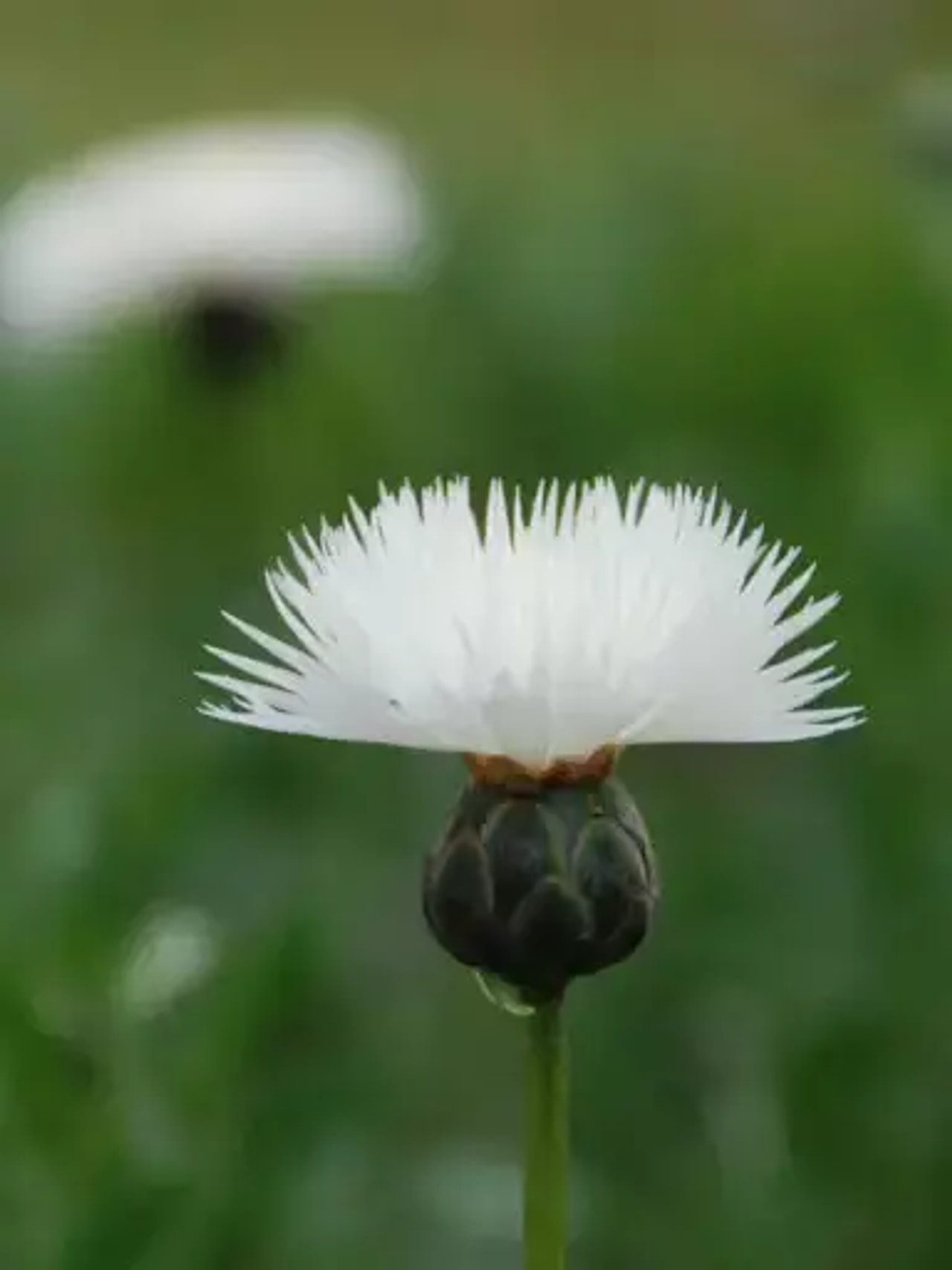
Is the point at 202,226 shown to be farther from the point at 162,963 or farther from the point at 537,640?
the point at 537,640

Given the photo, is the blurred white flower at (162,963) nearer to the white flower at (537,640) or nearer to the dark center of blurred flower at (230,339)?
Result: the white flower at (537,640)

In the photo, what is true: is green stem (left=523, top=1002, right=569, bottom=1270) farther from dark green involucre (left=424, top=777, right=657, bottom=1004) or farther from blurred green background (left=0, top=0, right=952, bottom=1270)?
blurred green background (left=0, top=0, right=952, bottom=1270)

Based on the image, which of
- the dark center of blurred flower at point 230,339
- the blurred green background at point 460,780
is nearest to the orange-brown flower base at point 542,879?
the blurred green background at point 460,780

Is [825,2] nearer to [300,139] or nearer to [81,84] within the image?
[300,139]

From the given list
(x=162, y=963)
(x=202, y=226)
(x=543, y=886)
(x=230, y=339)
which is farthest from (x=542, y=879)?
(x=202, y=226)

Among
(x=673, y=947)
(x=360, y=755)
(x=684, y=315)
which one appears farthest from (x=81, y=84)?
(x=673, y=947)

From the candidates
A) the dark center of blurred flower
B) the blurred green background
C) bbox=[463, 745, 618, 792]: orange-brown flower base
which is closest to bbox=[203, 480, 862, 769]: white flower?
bbox=[463, 745, 618, 792]: orange-brown flower base
